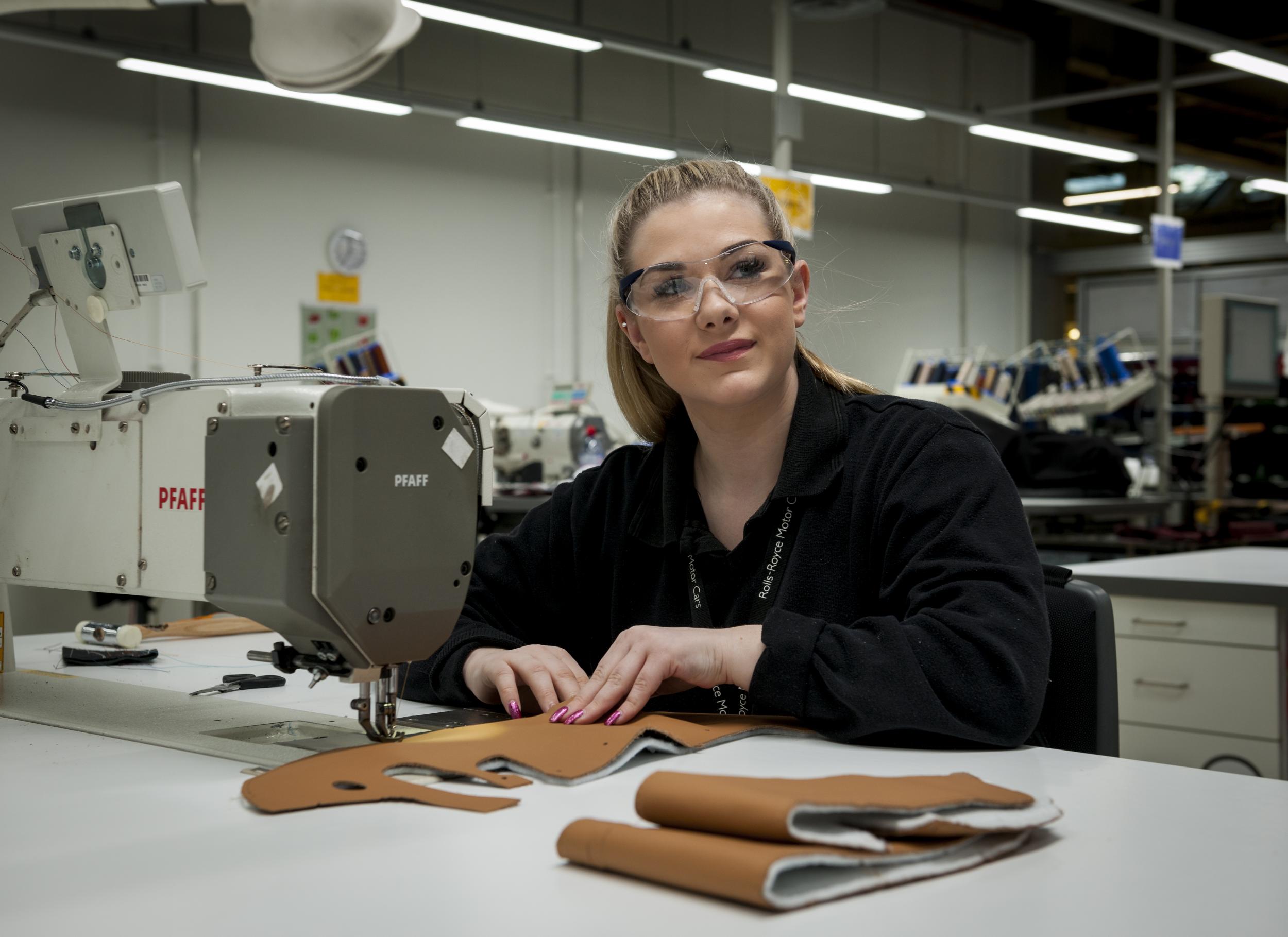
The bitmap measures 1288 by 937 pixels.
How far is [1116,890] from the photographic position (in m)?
0.79

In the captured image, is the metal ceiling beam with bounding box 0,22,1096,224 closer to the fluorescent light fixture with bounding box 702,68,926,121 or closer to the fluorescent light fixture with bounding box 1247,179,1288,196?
the fluorescent light fixture with bounding box 702,68,926,121

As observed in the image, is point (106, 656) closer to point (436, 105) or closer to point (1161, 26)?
point (436, 105)

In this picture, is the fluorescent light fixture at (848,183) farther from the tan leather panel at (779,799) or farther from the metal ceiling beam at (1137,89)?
the tan leather panel at (779,799)

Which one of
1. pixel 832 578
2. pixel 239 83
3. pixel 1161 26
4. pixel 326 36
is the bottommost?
pixel 832 578

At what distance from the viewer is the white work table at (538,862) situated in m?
0.74

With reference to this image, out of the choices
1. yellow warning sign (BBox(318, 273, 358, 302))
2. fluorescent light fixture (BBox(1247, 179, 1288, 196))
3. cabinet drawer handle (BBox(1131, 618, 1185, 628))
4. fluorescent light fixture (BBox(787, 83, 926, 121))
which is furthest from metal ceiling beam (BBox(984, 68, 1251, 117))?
cabinet drawer handle (BBox(1131, 618, 1185, 628))

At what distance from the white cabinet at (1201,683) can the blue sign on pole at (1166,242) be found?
18.0ft

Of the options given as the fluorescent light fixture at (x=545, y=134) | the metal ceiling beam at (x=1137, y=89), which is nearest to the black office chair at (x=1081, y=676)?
the fluorescent light fixture at (x=545, y=134)

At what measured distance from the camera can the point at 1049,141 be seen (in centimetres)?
841

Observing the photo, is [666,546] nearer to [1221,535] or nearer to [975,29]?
[1221,535]

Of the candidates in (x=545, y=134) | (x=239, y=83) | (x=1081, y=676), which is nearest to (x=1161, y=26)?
(x=545, y=134)

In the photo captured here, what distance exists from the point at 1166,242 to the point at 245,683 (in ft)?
23.6

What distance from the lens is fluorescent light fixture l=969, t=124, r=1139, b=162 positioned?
8320 millimetres

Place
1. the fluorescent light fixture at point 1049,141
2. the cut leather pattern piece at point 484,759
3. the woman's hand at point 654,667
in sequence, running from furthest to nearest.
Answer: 1. the fluorescent light fixture at point 1049,141
2. the woman's hand at point 654,667
3. the cut leather pattern piece at point 484,759
